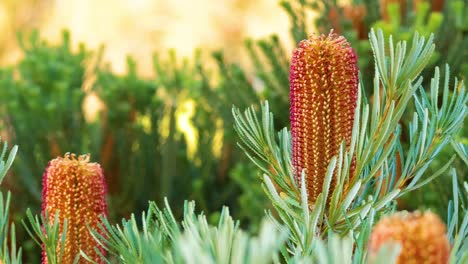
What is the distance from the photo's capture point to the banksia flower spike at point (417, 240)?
39cm

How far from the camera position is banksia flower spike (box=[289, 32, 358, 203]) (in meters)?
0.56

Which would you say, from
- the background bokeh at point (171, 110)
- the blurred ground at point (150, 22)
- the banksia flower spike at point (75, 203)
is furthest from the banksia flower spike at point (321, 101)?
the blurred ground at point (150, 22)

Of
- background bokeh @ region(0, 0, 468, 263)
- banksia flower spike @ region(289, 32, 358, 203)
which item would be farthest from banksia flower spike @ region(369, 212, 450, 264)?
background bokeh @ region(0, 0, 468, 263)

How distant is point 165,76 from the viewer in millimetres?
1871

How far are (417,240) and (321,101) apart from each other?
182 millimetres

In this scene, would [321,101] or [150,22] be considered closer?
[321,101]

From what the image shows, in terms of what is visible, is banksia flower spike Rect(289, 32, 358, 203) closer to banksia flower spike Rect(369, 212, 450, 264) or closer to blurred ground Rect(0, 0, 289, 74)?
banksia flower spike Rect(369, 212, 450, 264)

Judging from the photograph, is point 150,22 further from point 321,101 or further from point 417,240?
point 417,240

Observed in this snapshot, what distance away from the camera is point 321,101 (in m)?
0.56

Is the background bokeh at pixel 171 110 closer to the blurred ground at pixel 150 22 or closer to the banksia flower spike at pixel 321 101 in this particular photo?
the banksia flower spike at pixel 321 101

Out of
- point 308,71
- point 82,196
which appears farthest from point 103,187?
point 308,71

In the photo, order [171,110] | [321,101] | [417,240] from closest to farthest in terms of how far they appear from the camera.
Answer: [417,240], [321,101], [171,110]

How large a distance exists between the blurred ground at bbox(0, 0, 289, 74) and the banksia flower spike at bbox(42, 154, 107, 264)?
15.8 feet

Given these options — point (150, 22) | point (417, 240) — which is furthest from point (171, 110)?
point (150, 22)
